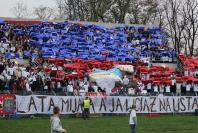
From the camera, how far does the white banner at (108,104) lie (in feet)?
119

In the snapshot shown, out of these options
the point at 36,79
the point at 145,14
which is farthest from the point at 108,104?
the point at 145,14

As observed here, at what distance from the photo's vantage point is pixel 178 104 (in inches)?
1695

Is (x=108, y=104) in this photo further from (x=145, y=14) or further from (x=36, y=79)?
(x=145, y=14)

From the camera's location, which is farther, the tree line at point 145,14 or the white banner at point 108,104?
the tree line at point 145,14

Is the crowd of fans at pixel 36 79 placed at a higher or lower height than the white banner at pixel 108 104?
higher

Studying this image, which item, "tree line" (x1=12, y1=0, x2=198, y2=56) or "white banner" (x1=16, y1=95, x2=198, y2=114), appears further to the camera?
"tree line" (x1=12, y1=0, x2=198, y2=56)

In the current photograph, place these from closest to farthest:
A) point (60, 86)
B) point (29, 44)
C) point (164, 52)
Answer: point (60, 86), point (29, 44), point (164, 52)

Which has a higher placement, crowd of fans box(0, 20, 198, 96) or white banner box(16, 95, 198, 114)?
crowd of fans box(0, 20, 198, 96)

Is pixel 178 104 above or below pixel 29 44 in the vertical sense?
below

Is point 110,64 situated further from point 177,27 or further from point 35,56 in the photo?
point 177,27

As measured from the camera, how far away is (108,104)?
40.2m

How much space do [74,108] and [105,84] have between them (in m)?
7.52

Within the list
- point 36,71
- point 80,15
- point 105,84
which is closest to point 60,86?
point 36,71

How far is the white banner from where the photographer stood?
36.4 meters
